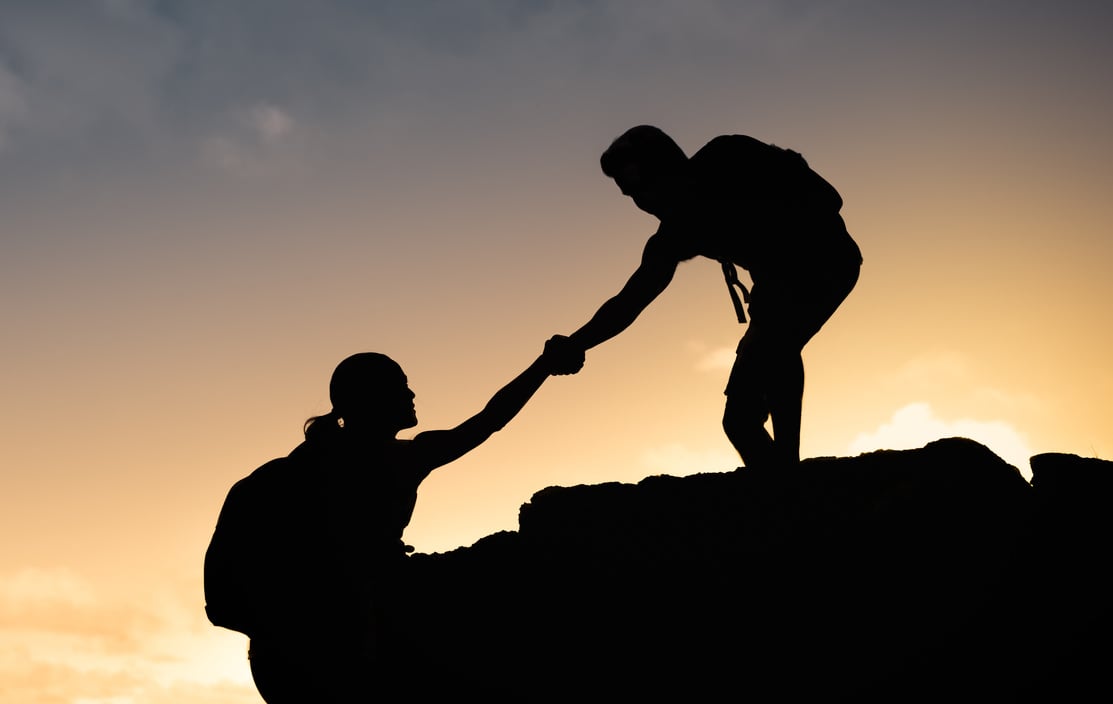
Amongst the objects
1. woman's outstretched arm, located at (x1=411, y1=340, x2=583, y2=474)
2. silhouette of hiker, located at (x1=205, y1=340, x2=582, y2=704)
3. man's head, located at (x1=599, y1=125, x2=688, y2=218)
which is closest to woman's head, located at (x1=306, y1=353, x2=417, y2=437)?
silhouette of hiker, located at (x1=205, y1=340, x2=582, y2=704)

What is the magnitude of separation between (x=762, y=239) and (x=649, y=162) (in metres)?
0.80

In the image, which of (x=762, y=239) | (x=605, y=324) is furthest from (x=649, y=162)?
(x=605, y=324)

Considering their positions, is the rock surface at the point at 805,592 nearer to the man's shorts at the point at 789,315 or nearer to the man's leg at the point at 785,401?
the man's leg at the point at 785,401

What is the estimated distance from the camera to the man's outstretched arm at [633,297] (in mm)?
6184

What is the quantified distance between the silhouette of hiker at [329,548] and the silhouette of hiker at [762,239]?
1.96 metres

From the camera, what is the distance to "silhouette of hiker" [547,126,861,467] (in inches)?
228

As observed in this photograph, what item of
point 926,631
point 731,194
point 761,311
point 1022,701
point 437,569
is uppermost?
point 731,194

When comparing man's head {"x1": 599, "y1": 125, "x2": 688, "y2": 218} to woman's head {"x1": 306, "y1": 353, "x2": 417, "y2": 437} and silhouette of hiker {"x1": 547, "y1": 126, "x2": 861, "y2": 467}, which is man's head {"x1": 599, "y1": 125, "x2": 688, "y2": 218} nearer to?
silhouette of hiker {"x1": 547, "y1": 126, "x2": 861, "y2": 467}

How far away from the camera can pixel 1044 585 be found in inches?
175

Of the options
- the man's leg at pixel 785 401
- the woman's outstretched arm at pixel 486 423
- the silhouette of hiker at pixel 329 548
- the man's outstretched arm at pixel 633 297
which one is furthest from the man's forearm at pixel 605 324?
the silhouette of hiker at pixel 329 548

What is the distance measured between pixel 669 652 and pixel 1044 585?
5.50ft

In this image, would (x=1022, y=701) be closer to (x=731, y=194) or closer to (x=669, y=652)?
(x=669, y=652)

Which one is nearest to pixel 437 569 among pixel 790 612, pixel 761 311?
pixel 790 612

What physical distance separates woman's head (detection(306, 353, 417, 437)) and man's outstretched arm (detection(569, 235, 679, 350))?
5.53ft
